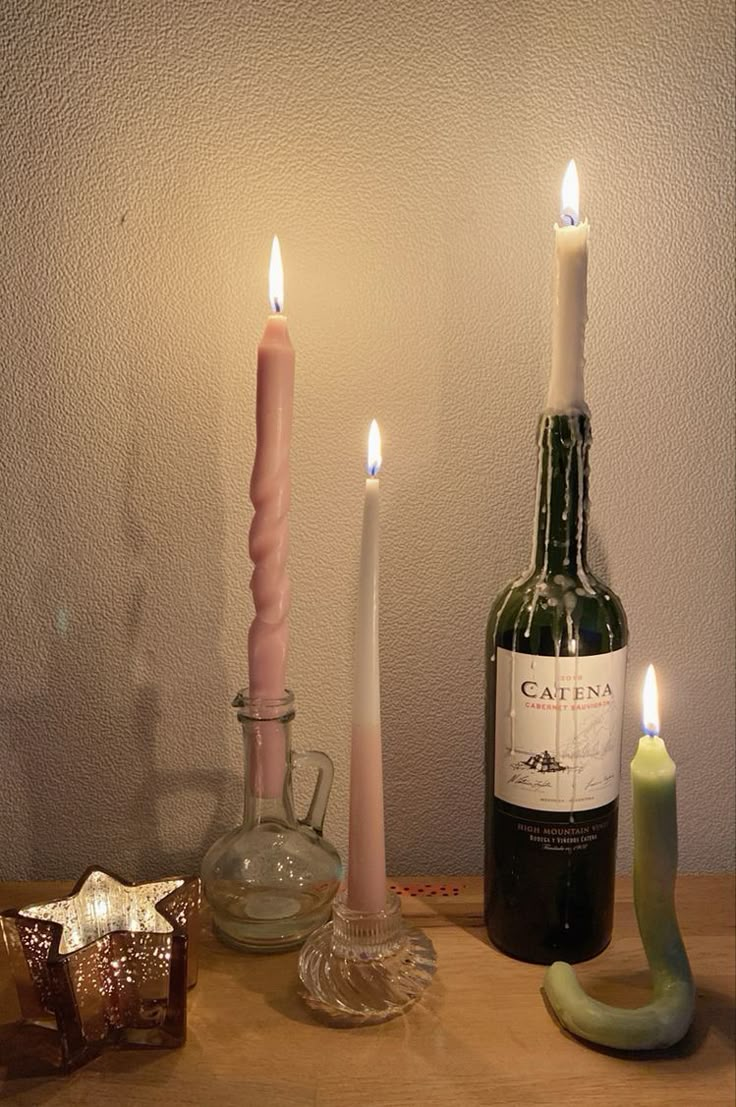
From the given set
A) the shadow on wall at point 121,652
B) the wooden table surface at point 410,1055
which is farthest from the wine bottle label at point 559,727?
the shadow on wall at point 121,652

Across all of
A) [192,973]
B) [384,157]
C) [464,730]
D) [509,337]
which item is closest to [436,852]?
[464,730]

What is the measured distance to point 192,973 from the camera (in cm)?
50

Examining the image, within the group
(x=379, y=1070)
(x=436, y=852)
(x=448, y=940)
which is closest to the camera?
(x=379, y=1070)

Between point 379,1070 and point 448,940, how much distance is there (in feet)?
0.40

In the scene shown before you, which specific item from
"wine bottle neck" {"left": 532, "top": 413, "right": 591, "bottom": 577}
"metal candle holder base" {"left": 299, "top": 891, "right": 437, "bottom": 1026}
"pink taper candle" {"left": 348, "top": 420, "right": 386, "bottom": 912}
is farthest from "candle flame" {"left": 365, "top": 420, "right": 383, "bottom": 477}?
"metal candle holder base" {"left": 299, "top": 891, "right": 437, "bottom": 1026}

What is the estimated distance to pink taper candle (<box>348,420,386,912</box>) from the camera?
462 millimetres

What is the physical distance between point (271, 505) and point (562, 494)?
161 mm

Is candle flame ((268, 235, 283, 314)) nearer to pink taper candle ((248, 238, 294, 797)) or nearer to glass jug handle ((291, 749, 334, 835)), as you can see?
pink taper candle ((248, 238, 294, 797))

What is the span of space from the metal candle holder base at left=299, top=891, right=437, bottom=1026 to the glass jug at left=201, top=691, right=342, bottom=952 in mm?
47

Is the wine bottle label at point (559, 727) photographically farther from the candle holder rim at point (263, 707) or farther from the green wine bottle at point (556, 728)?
the candle holder rim at point (263, 707)

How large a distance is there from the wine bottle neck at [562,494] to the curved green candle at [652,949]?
0.11 metres

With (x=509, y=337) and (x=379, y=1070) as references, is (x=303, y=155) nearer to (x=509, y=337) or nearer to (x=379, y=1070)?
(x=509, y=337)

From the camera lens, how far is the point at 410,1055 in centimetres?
44

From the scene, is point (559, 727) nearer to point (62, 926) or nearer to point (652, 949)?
point (652, 949)
